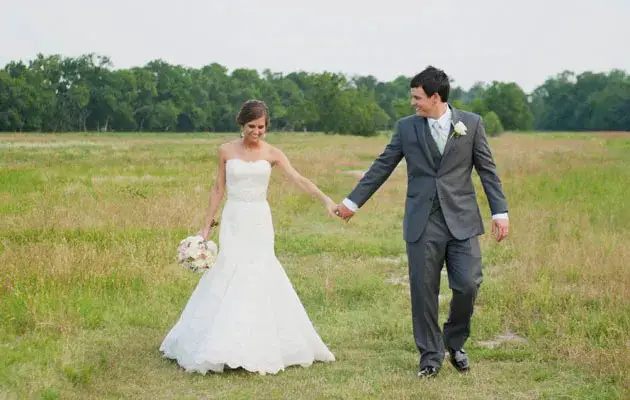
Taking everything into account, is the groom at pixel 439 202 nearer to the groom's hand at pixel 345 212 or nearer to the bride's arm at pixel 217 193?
the groom's hand at pixel 345 212

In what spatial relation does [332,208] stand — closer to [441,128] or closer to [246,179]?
[246,179]

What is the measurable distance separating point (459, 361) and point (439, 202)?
4.47ft

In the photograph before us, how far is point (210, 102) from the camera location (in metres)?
144

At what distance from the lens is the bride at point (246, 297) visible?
284 inches

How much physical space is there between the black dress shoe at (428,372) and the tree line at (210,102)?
104 m

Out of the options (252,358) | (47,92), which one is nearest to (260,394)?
(252,358)

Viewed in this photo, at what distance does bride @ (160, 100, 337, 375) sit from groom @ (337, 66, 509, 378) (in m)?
1.05

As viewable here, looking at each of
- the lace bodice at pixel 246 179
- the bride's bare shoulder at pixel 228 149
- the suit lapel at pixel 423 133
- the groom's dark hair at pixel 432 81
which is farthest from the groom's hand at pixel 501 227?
the bride's bare shoulder at pixel 228 149

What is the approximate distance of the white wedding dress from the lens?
23.6ft

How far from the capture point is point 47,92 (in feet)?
366

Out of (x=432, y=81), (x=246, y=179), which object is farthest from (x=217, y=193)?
(x=432, y=81)

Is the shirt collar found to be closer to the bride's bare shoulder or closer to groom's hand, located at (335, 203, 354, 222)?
groom's hand, located at (335, 203, 354, 222)

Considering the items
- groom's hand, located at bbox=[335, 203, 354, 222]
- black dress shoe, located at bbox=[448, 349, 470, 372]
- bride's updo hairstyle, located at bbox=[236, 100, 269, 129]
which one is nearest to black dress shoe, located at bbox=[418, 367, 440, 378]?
black dress shoe, located at bbox=[448, 349, 470, 372]

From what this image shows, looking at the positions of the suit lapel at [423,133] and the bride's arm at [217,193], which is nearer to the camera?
the suit lapel at [423,133]
